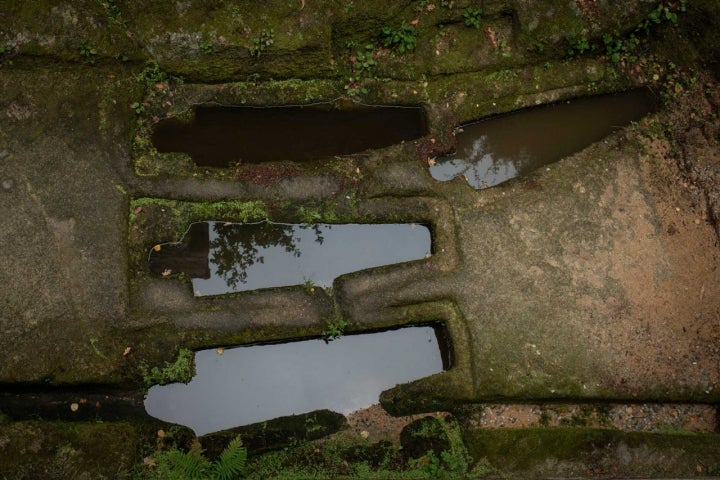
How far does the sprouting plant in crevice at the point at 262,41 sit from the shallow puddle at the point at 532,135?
217 cm

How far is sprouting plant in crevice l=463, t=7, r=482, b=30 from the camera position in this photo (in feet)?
21.8

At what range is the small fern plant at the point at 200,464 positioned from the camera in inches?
219

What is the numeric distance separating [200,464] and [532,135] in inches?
191

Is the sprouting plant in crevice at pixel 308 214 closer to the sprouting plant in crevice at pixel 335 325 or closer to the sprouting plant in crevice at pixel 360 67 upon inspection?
the sprouting plant in crevice at pixel 335 325

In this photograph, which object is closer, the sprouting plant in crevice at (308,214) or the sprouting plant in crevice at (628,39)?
the sprouting plant in crevice at (308,214)

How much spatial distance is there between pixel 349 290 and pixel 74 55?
3.72 metres

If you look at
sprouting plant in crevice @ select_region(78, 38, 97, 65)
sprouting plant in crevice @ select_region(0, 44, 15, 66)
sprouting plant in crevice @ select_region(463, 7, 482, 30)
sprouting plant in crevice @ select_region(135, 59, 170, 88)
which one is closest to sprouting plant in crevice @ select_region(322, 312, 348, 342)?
sprouting plant in crevice @ select_region(135, 59, 170, 88)

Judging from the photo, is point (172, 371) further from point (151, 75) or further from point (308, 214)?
point (151, 75)

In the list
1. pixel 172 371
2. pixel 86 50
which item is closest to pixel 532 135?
pixel 172 371

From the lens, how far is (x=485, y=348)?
623 centimetres

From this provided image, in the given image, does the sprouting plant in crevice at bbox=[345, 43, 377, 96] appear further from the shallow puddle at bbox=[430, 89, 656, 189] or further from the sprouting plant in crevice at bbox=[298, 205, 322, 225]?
the sprouting plant in crevice at bbox=[298, 205, 322, 225]

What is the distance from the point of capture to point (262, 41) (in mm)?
6379

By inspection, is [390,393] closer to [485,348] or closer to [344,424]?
[344,424]

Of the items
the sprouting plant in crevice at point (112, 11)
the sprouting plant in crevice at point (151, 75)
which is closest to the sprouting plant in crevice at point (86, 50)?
the sprouting plant in crevice at point (112, 11)
